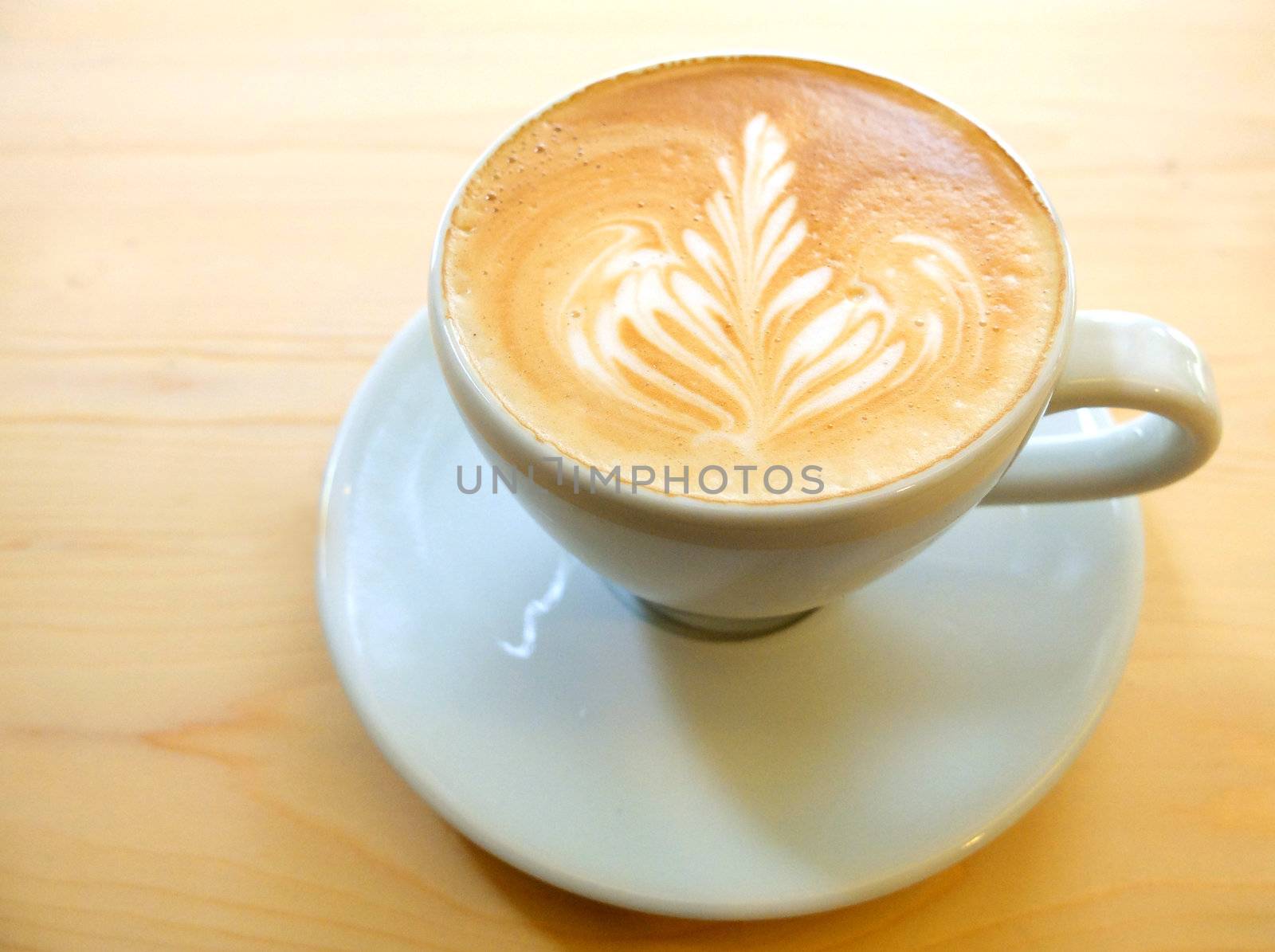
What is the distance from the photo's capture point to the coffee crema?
0.62 metres

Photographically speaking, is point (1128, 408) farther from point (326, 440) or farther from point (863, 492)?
point (326, 440)

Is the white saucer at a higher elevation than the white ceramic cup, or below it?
below

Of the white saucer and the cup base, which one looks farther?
the cup base

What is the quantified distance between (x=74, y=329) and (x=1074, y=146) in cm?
117

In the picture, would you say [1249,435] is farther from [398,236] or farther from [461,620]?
[398,236]

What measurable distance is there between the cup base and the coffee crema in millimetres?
213

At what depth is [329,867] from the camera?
0.72 m

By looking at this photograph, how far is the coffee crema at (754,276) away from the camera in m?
0.62

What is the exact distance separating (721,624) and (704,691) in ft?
0.19

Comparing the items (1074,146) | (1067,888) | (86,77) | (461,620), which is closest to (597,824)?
(461,620)

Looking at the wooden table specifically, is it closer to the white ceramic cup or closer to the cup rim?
the white ceramic cup

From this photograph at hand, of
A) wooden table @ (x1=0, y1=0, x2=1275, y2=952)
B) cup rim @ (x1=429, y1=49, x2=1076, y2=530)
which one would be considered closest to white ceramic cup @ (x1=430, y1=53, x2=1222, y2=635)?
cup rim @ (x1=429, y1=49, x2=1076, y2=530)

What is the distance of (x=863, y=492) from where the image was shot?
22.8 inches

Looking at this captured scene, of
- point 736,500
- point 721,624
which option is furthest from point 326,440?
point 736,500
